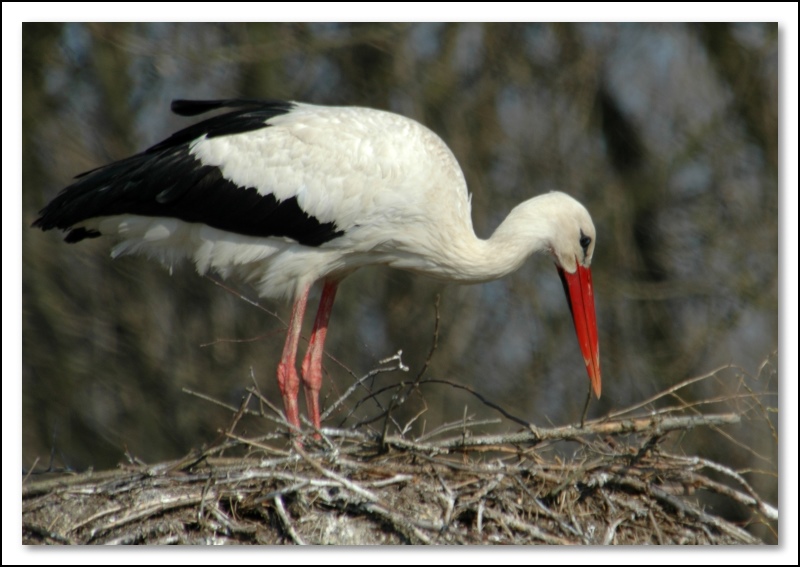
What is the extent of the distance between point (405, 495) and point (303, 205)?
1707mm

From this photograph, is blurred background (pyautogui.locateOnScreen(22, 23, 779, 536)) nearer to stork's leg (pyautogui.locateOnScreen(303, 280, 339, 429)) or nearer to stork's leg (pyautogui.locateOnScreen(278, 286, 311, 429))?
stork's leg (pyautogui.locateOnScreen(303, 280, 339, 429))

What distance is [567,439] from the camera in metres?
5.79

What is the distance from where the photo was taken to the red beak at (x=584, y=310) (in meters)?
6.95

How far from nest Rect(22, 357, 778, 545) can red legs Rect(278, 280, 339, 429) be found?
39.4 inches

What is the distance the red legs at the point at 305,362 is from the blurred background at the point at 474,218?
9.90 feet

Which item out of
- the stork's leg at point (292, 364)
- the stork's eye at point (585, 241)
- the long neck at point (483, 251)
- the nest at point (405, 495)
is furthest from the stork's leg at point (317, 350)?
the stork's eye at point (585, 241)

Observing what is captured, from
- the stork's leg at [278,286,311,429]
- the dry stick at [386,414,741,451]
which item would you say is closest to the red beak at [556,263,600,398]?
the dry stick at [386,414,741,451]

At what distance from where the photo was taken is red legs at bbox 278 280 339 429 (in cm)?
684

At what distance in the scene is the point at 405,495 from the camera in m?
5.65

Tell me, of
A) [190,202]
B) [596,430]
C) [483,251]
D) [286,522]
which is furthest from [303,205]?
[596,430]

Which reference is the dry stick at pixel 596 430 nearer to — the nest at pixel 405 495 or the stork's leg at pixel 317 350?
the nest at pixel 405 495

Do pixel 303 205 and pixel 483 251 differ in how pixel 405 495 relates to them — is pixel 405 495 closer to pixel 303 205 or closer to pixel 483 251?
pixel 483 251

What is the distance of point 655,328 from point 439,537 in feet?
19.3

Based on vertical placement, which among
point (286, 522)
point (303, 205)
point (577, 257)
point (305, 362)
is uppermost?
point (303, 205)
